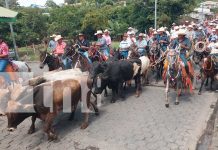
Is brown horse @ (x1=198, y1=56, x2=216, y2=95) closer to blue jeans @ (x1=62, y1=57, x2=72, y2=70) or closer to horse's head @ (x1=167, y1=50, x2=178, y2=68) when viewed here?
horse's head @ (x1=167, y1=50, x2=178, y2=68)

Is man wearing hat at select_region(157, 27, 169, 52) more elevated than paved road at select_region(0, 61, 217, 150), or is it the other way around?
man wearing hat at select_region(157, 27, 169, 52)

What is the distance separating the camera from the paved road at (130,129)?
6812mm

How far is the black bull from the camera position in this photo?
889 centimetres

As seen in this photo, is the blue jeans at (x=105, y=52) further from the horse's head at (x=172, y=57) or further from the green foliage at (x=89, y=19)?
the green foliage at (x=89, y=19)

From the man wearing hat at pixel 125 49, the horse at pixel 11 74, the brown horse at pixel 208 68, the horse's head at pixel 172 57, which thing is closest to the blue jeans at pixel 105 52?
the man wearing hat at pixel 125 49

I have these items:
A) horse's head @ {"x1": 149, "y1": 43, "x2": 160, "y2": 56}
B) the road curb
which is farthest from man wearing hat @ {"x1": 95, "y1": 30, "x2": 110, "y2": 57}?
the road curb

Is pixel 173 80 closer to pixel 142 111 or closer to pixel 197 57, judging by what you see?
pixel 142 111

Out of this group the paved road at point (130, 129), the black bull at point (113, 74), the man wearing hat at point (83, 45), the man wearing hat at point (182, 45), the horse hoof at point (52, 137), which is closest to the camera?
the paved road at point (130, 129)

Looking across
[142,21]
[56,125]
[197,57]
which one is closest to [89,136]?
[56,125]

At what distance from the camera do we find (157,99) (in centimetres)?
1009

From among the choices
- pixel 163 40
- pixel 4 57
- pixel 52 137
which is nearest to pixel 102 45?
pixel 163 40

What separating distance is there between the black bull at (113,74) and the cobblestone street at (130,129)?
2.01 ft

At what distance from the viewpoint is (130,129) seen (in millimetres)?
7598

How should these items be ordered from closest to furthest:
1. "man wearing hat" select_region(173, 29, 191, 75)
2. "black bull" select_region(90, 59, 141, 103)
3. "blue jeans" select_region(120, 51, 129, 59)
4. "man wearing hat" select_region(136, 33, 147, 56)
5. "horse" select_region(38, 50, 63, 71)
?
"black bull" select_region(90, 59, 141, 103) < "man wearing hat" select_region(173, 29, 191, 75) < "horse" select_region(38, 50, 63, 71) < "man wearing hat" select_region(136, 33, 147, 56) < "blue jeans" select_region(120, 51, 129, 59)
